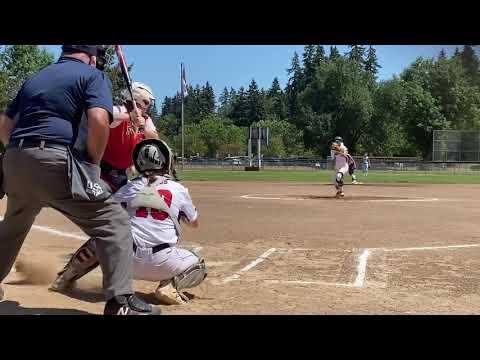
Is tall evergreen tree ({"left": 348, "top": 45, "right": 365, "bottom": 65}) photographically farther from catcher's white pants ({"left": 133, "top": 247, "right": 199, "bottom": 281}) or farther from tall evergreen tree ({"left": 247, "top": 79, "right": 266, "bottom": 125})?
catcher's white pants ({"left": 133, "top": 247, "right": 199, "bottom": 281})

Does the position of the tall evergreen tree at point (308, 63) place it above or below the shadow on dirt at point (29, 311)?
above

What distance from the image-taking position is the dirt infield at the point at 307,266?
4.45m

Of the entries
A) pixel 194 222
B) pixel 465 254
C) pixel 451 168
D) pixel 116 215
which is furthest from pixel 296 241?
pixel 451 168

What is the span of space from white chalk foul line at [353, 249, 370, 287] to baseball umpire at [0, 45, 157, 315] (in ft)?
8.19

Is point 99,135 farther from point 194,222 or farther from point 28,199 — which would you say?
point 194,222

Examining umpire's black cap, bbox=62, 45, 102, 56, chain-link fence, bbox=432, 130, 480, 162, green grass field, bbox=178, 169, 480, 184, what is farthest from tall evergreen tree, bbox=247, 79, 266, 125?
umpire's black cap, bbox=62, 45, 102, 56

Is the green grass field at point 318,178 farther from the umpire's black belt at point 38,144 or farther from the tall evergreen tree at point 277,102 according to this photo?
the tall evergreen tree at point 277,102

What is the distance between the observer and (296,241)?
820 cm

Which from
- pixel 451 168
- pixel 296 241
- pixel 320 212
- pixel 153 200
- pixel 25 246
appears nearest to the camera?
pixel 153 200

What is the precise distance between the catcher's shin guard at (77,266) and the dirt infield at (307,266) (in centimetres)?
12

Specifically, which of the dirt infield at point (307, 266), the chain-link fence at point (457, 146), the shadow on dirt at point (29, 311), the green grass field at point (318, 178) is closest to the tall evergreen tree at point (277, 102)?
the chain-link fence at point (457, 146)

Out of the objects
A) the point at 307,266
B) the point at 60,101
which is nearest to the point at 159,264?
the point at 60,101

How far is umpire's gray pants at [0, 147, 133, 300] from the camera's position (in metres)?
3.47
